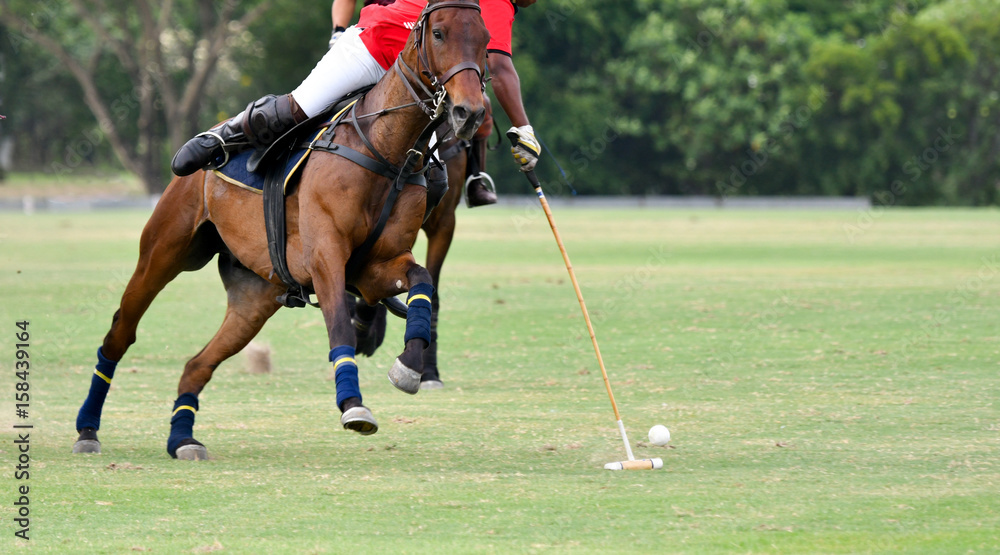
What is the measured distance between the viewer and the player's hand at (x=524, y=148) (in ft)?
A: 24.3

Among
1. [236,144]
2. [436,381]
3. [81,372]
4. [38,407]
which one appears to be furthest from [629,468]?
[81,372]

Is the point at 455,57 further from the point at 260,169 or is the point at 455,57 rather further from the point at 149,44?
the point at 149,44

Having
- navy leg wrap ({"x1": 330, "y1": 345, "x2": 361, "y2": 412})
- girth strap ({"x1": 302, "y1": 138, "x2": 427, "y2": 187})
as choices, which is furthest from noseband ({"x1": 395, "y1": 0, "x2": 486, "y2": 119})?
navy leg wrap ({"x1": 330, "y1": 345, "x2": 361, "y2": 412})

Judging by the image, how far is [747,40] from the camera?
60.0 m

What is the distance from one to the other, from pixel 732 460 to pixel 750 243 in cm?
2177

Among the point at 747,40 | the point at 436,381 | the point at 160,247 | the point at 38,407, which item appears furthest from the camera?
the point at 747,40

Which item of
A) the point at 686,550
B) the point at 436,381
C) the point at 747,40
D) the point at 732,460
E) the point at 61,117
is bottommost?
the point at 61,117

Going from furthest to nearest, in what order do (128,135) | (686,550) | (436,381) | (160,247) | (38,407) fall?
(128,135) < (436,381) < (38,407) < (160,247) < (686,550)

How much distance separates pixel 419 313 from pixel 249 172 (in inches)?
62.4

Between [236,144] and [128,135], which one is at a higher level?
[236,144]

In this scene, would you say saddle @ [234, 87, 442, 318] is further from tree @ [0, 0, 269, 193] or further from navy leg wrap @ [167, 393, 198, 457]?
tree @ [0, 0, 269, 193]

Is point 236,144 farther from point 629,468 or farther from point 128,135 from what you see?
point 128,135

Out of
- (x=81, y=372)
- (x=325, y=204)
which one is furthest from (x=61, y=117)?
(x=325, y=204)

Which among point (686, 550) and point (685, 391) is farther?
point (685, 391)
